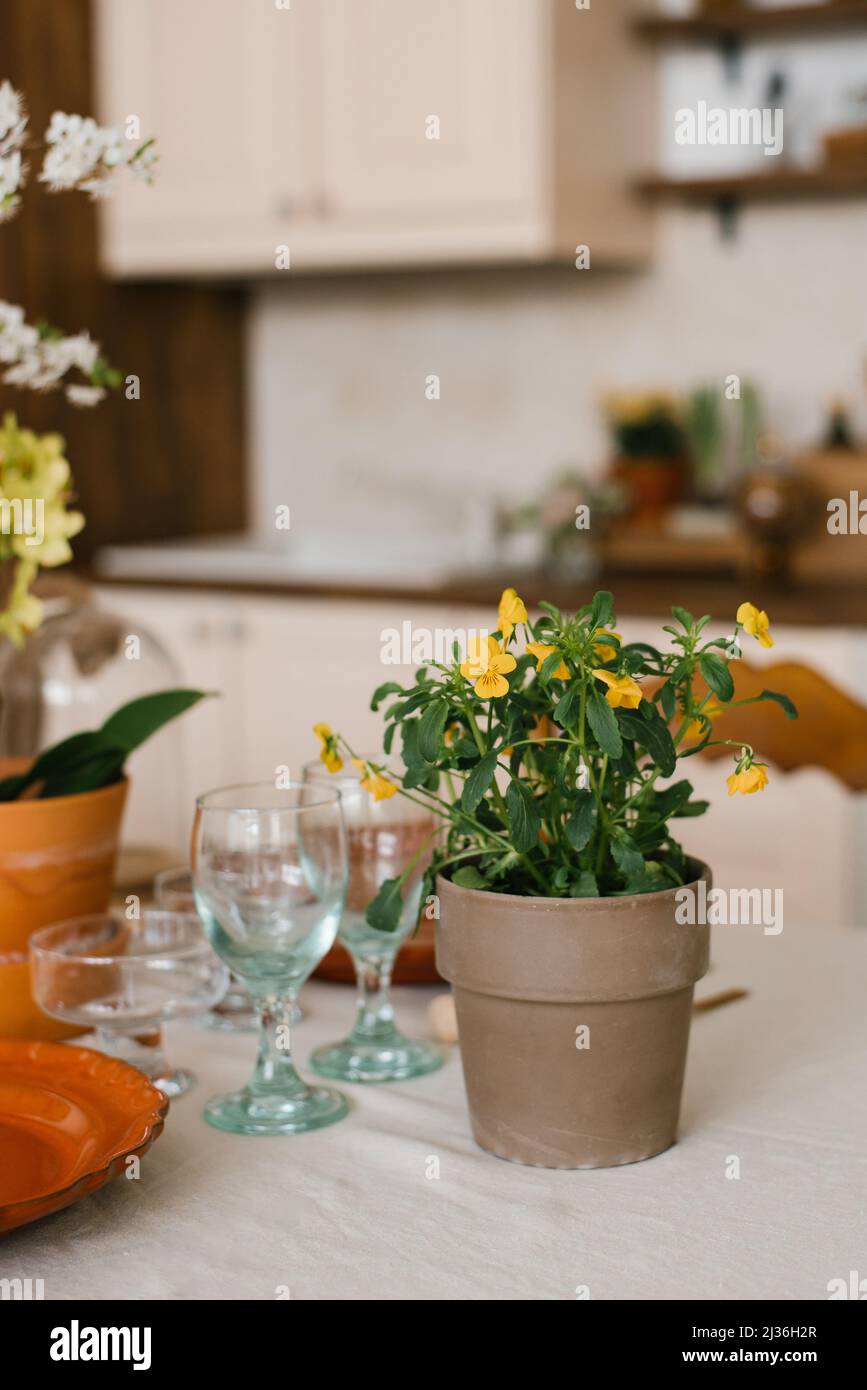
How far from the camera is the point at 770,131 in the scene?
9.37ft

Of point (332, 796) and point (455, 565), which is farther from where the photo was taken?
point (455, 565)

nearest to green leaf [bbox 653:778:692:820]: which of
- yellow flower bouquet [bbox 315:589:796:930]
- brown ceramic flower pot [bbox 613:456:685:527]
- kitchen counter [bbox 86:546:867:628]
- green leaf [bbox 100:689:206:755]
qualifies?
yellow flower bouquet [bbox 315:589:796:930]

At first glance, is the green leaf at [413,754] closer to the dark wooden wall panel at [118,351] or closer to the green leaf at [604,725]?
the green leaf at [604,725]

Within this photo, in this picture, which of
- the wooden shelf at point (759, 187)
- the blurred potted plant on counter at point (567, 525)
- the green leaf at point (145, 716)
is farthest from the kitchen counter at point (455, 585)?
the green leaf at point (145, 716)

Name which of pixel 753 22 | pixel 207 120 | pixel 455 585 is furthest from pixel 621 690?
pixel 207 120

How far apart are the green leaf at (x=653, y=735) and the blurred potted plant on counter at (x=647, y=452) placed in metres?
2.24

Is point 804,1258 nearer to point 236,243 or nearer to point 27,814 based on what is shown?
point 27,814

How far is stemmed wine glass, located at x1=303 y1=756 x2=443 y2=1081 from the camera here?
37.1 inches

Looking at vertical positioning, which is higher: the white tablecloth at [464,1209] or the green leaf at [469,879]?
the green leaf at [469,879]

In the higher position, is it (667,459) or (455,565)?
(667,459)

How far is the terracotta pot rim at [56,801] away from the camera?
99 centimetres
